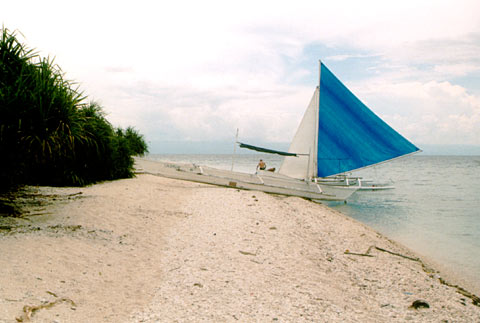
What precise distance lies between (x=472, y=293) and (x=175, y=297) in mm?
5309

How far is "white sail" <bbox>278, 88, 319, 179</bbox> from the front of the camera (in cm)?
1662

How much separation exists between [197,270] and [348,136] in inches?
508

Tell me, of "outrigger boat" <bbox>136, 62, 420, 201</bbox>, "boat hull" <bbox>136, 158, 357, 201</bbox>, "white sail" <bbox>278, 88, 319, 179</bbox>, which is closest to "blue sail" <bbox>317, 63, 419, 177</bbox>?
"outrigger boat" <bbox>136, 62, 420, 201</bbox>

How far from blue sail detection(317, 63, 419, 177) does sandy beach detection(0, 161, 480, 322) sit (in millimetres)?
7834

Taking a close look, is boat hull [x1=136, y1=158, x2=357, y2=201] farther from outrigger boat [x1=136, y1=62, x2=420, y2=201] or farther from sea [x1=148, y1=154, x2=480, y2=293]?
sea [x1=148, y1=154, x2=480, y2=293]

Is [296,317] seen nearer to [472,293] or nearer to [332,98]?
[472,293]

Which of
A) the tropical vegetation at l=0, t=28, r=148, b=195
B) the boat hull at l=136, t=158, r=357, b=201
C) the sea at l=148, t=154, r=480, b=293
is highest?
the tropical vegetation at l=0, t=28, r=148, b=195

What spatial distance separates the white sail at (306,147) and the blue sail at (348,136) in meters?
0.26

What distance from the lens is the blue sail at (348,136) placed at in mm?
16219

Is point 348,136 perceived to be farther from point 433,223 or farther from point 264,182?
point 433,223

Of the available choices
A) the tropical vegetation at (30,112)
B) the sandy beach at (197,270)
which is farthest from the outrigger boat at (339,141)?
the tropical vegetation at (30,112)

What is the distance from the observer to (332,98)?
16.7 m

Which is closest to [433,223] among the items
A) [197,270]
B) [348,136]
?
[348,136]

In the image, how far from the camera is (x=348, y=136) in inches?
642
